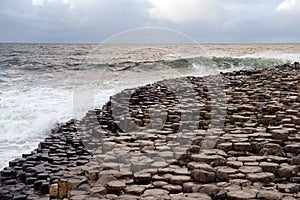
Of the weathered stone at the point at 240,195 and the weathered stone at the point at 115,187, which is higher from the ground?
the weathered stone at the point at 240,195

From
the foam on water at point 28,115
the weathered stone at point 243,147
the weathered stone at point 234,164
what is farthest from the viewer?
the foam on water at point 28,115

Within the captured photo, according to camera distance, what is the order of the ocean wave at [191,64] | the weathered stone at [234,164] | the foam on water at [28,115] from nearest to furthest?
1. the weathered stone at [234,164]
2. the foam on water at [28,115]
3. the ocean wave at [191,64]

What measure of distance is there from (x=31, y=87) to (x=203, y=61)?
13982 millimetres

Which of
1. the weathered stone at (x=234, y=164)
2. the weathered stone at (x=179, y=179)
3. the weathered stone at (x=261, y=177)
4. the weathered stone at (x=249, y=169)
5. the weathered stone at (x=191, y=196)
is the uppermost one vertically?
the weathered stone at (x=234, y=164)

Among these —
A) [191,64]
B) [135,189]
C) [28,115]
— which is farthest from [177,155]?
[191,64]

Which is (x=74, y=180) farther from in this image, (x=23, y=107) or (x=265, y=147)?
(x=23, y=107)

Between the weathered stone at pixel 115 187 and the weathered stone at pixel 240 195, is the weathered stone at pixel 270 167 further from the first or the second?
the weathered stone at pixel 115 187

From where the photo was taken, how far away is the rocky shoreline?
3.60 metres

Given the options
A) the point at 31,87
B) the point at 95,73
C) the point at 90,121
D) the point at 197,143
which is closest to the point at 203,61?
the point at 95,73

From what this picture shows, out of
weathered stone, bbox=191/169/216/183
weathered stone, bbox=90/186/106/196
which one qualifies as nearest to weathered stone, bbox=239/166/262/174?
weathered stone, bbox=191/169/216/183

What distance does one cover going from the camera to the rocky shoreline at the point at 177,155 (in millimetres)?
3604

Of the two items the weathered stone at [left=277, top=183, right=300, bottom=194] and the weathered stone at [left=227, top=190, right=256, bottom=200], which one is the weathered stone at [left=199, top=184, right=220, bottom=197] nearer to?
the weathered stone at [left=227, top=190, right=256, bottom=200]

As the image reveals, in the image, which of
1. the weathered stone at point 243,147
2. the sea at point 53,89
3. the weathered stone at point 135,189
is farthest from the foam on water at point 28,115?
the weathered stone at point 243,147

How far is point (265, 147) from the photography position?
4.39m
